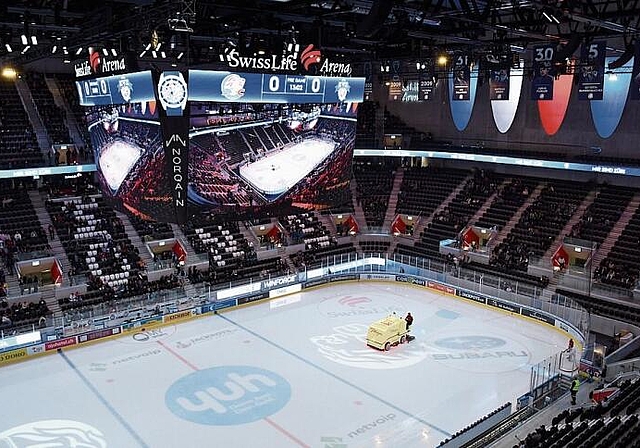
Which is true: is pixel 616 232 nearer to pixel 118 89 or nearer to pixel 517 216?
pixel 517 216

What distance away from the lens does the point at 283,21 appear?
22.7 m

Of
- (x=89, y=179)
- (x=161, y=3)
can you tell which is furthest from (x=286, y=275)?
(x=161, y=3)

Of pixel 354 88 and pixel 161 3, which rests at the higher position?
pixel 161 3

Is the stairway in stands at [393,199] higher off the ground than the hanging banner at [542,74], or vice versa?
the hanging banner at [542,74]

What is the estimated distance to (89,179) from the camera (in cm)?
3497

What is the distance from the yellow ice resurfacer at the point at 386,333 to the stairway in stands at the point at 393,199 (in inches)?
576

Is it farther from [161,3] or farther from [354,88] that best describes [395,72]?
[161,3]

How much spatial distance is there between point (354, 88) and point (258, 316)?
11.2 m

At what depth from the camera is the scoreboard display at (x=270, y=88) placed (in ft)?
57.0

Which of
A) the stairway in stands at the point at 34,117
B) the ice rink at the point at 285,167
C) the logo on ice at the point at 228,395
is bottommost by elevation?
the logo on ice at the point at 228,395

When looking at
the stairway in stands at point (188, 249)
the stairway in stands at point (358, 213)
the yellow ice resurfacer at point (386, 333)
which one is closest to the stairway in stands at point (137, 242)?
the stairway in stands at point (188, 249)

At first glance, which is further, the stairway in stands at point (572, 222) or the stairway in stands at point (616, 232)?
the stairway in stands at point (572, 222)

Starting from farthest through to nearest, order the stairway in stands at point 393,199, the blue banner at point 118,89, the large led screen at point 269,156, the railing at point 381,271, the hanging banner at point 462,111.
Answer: the hanging banner at point 462,111, the stairway in stands at point 393,199, the railing at point 381,271, the large led screen at point 269,156, the blue banner at point 118,89

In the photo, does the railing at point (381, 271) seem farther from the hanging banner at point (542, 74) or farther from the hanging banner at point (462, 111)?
the hanging banner at point (462, 111)
